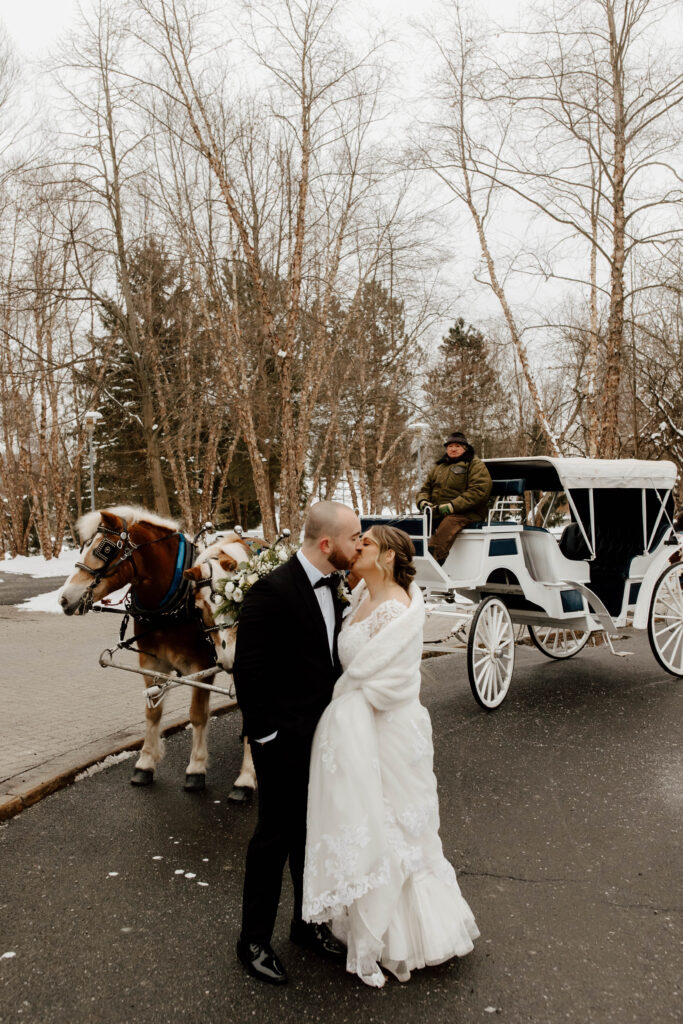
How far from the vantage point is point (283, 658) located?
317cm

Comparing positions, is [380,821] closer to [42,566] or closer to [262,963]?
[262,963]

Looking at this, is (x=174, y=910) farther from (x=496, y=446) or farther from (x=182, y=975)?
(x=496, y=446)

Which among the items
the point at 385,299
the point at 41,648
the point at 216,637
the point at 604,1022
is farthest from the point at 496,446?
the point at 604,1022

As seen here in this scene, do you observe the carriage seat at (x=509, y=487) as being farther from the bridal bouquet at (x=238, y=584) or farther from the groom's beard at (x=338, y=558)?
the groom's beard at (x=338, y=558)

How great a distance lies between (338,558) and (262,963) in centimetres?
164

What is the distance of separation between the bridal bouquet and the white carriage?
2.75 meters

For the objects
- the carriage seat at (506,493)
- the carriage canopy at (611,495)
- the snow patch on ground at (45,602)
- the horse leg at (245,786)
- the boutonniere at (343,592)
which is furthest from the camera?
the snow patch on ground at (45,602)

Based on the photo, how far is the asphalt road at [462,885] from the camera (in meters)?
3.01

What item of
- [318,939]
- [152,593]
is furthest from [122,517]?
[318,939]

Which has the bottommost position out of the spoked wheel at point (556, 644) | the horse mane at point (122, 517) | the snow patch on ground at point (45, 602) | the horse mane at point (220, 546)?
the snow patch on ground at point (45, 602)

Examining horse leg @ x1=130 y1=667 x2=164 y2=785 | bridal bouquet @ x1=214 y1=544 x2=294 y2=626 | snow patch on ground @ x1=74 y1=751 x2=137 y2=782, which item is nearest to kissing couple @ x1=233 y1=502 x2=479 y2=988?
bridal bouquet @ x1=214 y1=544 x2=294 y2=626

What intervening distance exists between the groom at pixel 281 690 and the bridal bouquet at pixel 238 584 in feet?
5.27

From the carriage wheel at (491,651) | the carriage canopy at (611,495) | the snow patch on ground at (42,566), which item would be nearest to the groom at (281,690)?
the carriage wheel at (491,651)

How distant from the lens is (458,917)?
3.13 m
